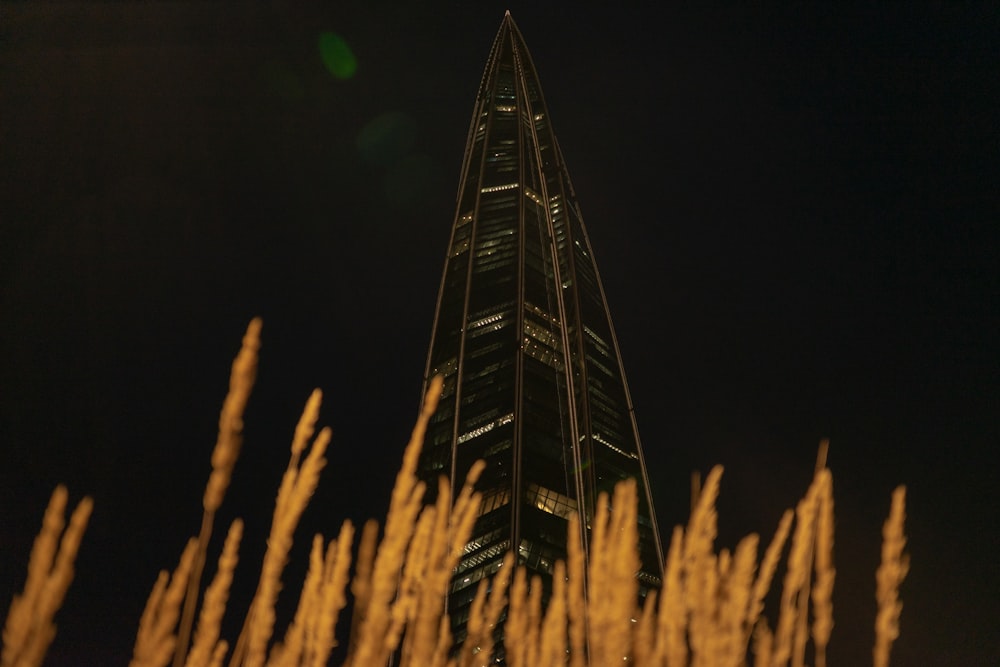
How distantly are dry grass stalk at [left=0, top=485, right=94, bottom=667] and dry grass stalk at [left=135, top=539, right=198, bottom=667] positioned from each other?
0.41 metres

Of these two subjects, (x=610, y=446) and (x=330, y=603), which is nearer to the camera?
(x=330, y=603)

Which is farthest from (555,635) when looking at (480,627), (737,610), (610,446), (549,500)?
(610,446)

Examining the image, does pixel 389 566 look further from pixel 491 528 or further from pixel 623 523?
pixel 491 528

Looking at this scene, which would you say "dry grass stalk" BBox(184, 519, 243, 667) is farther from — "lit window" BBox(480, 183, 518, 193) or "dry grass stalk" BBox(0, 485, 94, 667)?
"lit window" BBox(480, 183, 518, 193)

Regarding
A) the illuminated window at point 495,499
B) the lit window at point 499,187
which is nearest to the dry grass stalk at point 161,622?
the illuminated window at point 495,499

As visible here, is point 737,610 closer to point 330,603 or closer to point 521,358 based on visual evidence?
point 330,603

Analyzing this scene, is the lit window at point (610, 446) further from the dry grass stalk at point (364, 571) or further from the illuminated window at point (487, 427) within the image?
the dry grass stalk at point (364, 571)

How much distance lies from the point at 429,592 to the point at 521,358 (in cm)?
4867

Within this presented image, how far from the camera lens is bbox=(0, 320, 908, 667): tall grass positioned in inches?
144

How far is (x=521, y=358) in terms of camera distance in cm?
5322

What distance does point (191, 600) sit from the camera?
395cm

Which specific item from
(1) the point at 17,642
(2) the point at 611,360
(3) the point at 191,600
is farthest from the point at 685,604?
(2) the point at 611,360

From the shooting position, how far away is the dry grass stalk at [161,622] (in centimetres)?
370

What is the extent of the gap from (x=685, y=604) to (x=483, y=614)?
51.6 inches
